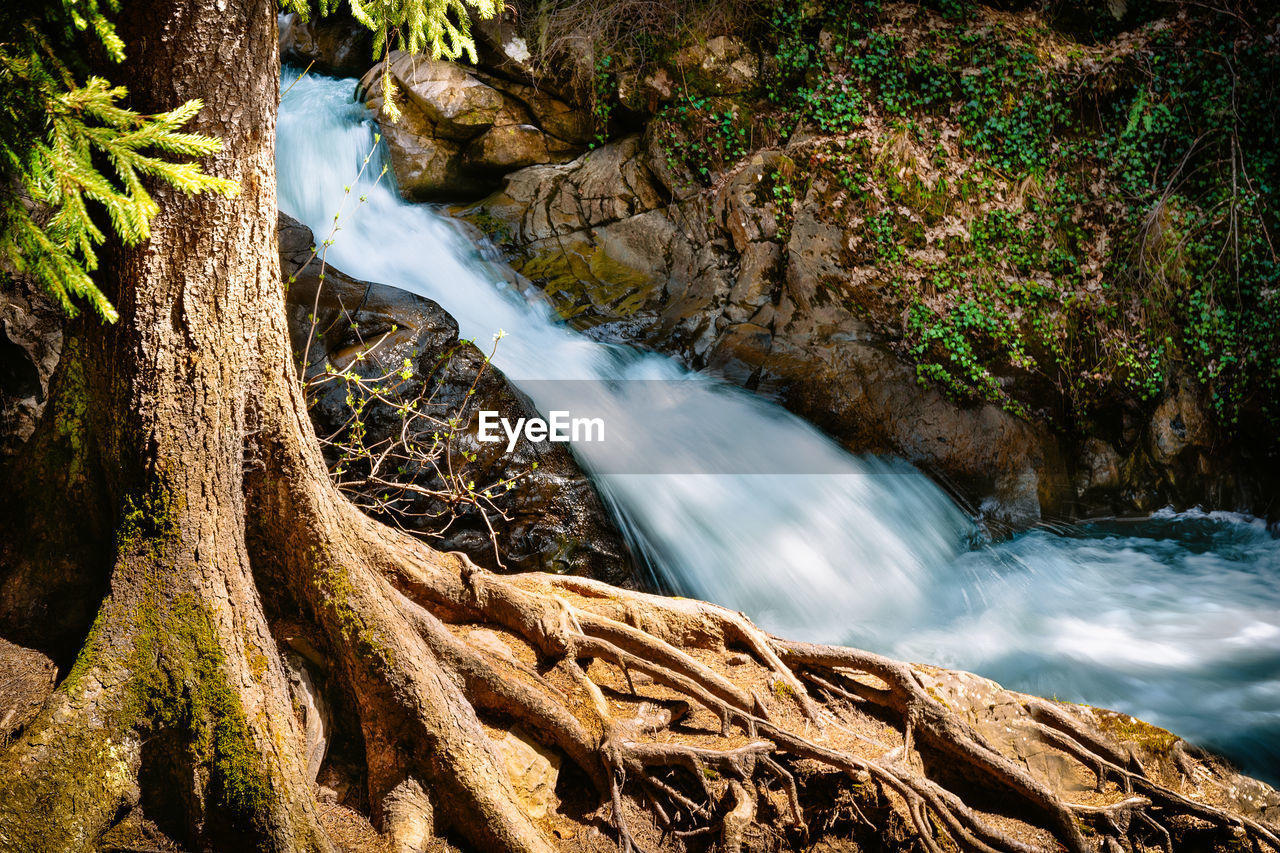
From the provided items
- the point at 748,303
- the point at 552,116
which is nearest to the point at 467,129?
the point at 552,116

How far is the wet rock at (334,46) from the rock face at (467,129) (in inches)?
57.2

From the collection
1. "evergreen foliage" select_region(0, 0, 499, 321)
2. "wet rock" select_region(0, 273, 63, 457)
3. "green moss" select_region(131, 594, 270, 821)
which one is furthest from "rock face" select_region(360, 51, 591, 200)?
"green moss" select_region(131, 594, 270, 821)

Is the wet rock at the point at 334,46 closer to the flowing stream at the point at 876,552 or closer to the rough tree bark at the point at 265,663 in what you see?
the flowing stream at the point at 876,552

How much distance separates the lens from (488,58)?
9.34 meters

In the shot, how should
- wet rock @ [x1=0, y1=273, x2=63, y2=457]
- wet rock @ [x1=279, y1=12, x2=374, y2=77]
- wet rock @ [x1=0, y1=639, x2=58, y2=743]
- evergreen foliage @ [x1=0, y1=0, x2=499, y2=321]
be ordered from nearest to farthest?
1. evergreen foliage @ [x1=0, y1=0, x2=499, y2=321]
2. wet rock @ [x1=0, y1=639, x2=58, y2=743]
3. wet rock @ [x1=0, y1=273, x2=63, y2=457]
4. wet rock @ [x1=279, y1=12, x2=374, y2=77]

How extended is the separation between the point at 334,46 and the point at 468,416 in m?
7.82

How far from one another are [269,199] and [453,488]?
3.08 m

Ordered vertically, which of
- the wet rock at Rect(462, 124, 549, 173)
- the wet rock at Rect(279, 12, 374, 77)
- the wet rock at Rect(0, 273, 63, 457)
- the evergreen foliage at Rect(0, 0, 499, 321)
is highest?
the wet rock at Rect(279, 12, 374, 77)

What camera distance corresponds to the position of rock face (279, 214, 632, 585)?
532cm

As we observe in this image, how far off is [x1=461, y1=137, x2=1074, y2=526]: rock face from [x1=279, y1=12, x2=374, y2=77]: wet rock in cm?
334

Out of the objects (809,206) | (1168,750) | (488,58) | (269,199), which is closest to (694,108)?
(809,206)

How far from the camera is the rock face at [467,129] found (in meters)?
9.15

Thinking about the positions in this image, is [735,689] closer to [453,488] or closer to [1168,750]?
[1168,750]

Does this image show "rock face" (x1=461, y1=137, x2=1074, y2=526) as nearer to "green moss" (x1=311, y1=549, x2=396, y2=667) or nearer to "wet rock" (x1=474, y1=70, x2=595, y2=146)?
"wet rock" (x1=474, y1=70, x2=595, y2=146)
